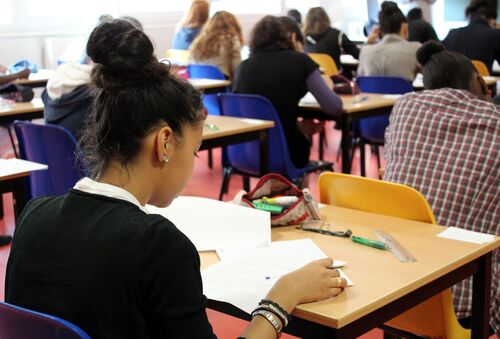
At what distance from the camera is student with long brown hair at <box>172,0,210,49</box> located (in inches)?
297

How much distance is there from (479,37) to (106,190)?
616 centimetres

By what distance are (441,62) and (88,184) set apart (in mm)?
1804

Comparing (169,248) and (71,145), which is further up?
(169,248)

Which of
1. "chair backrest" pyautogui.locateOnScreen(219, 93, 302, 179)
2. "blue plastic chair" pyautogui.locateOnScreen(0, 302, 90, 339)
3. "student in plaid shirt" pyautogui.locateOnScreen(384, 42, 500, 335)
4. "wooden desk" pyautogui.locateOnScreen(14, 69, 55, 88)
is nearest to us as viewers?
"blue plastic chair" pyautogui.locateOnScreen(0, 302, 90, 339)

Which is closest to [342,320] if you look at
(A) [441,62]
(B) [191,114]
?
(B) [191,114]

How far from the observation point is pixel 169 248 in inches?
51.2

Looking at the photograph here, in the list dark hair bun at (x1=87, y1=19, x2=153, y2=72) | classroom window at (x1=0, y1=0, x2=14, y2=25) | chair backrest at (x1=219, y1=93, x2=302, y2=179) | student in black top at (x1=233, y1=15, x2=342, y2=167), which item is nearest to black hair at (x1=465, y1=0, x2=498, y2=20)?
student in black top at (x1=233, y1=15, x2=342, y2=167)

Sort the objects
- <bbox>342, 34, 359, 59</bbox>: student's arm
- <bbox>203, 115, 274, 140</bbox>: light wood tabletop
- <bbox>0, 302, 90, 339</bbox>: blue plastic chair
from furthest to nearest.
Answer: <bbox>342, 34, 359, 59</bbox>: student's arm < <bbox>203, 115, 274, 140</bbox>: light wood tabletop < <bbox>0, 302, 90, 339</bbox>: blue plastic chair

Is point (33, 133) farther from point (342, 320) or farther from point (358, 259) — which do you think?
point (342, 320)

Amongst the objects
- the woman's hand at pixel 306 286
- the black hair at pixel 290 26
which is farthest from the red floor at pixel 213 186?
the woman's hand at pixel 306 286

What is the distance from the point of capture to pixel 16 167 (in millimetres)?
3152

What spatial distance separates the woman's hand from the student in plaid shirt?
79 cm

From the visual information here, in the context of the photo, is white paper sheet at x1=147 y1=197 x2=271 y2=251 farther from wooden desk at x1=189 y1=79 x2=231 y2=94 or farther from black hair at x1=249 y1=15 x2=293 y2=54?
wooden desk at x1=189 y1=79 x2=231 y2=94

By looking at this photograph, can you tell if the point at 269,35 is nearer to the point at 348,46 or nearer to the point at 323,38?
the point at 323,38
